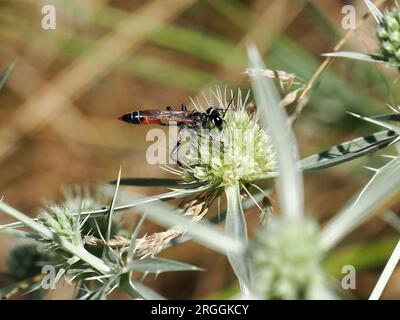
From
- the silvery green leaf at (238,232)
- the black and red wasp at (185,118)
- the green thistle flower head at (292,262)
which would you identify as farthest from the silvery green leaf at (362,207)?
the black and red wasp at (185,118)

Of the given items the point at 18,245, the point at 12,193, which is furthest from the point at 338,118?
the point at 12,193

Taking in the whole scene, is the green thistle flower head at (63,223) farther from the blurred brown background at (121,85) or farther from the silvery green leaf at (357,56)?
the blurred brown background at (121,85)

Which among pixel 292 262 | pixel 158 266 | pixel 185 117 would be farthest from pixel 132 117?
pixel 292 262

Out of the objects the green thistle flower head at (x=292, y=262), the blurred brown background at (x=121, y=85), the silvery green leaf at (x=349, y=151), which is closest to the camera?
the green thistle flower head at (x=292, y=262)

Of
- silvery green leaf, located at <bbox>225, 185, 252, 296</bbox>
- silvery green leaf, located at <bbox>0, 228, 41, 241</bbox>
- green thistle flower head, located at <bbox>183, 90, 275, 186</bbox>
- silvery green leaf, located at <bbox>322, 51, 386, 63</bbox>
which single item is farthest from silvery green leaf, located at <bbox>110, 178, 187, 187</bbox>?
silvery green leaf, located at <bbox>322, 51, 386, 63</bbox>

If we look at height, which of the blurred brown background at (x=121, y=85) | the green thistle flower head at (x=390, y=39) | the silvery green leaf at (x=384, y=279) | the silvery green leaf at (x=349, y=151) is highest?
the blurred brown background at (x=121, y=85)

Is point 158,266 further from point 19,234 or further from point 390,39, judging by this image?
point 390,39

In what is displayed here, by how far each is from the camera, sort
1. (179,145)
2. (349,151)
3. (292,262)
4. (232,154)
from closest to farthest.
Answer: (292,262) → (349,151) → (232,154) → (179,145)

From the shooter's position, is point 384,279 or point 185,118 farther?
point 185,118
